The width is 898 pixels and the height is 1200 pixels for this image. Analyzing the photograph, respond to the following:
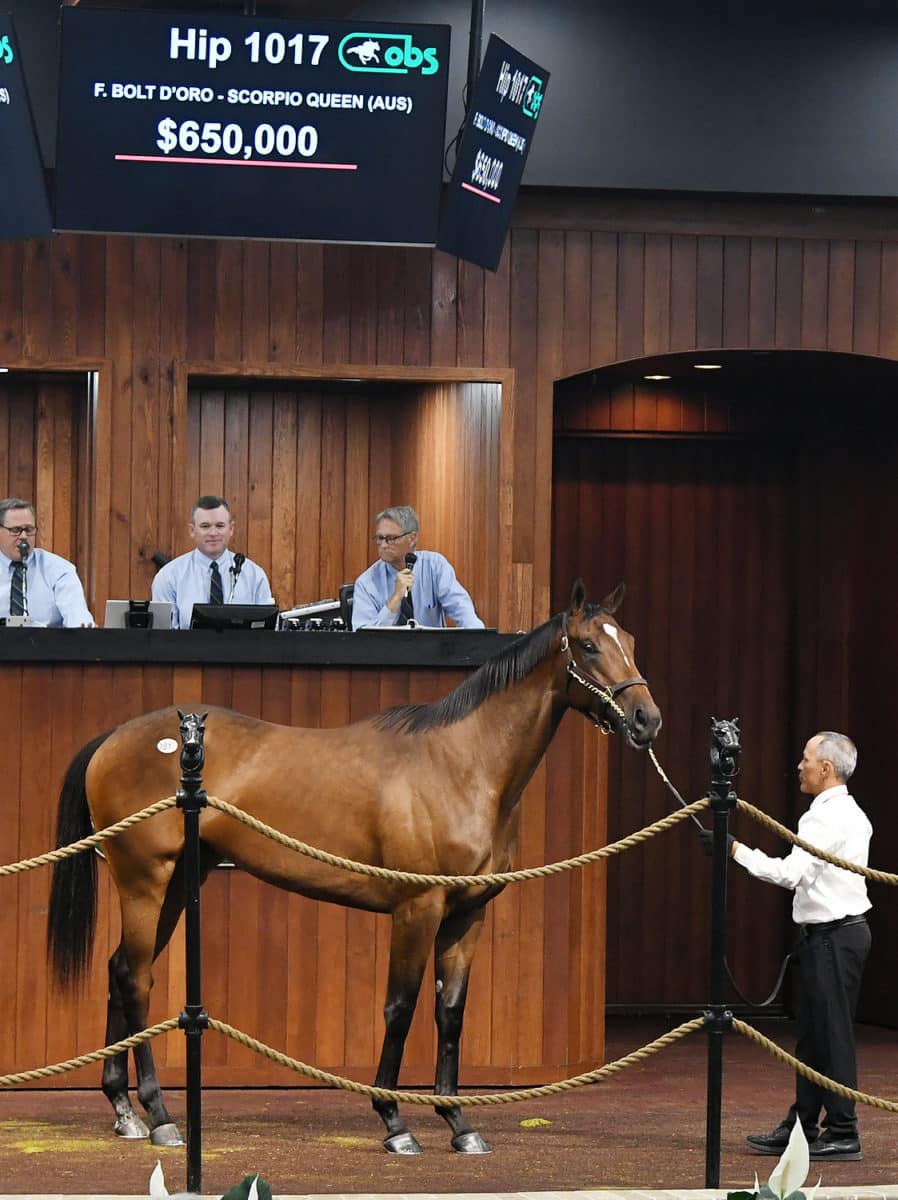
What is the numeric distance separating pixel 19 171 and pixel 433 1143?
398 centimetres

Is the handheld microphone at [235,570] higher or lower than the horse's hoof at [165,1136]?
higher

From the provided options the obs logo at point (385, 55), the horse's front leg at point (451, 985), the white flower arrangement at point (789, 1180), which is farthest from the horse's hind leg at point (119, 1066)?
the white flower arrangement at point (789, 1180)

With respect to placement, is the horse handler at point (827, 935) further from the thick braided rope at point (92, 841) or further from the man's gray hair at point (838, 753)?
the thick braided rope at point (92, 841)

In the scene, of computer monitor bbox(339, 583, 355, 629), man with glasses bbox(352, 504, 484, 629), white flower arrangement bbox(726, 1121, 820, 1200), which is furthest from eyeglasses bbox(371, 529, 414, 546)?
white flower arrangement bbox(726, 1121, 820, 1200)

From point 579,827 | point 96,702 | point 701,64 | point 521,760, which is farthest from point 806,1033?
point 701,64

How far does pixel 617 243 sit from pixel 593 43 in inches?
33.6

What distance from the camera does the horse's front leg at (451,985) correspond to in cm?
569

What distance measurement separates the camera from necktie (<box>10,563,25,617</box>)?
7.10 metres

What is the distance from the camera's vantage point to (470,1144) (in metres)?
5.46

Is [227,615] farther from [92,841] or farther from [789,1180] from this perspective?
[789,1180]

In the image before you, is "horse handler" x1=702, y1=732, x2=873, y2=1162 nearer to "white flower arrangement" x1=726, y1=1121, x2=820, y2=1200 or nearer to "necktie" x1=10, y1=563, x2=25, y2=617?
"necktie" x1=10, y1=563, x2=25, y2=617

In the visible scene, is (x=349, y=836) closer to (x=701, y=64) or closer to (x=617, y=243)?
(x=617, y=243)

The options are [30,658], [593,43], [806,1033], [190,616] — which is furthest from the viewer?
[593,43]

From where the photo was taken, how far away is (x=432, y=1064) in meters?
6.87
